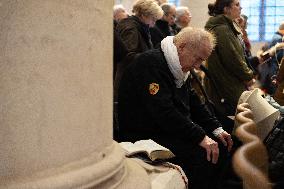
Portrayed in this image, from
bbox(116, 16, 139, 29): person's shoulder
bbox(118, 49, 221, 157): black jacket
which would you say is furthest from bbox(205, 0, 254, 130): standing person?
bbox(118, 49, 221, 157): black jacket

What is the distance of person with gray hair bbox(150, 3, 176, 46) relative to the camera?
4816 millimetres

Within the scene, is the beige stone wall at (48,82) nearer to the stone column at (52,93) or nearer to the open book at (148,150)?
the stone column at (52,93)

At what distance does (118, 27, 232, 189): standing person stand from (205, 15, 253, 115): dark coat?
136 centimetres

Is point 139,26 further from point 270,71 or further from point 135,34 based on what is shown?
point 270,71

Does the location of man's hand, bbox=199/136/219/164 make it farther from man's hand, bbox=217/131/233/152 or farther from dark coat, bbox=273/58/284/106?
dark coat, bbox=273/58/284/106

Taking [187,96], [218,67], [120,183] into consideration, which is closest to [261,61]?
[218,67]

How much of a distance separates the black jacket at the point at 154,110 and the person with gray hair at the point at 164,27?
156 centimetres

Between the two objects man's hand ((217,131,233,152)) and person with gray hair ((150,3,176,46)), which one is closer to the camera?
man's hand ((217,131,233,152))

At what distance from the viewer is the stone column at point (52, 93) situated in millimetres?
1369

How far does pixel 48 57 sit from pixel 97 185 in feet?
1.58

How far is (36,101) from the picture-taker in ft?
4.64

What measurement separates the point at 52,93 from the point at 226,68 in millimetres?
3504

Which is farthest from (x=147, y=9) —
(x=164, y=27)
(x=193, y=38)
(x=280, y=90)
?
(x=280, y=90)

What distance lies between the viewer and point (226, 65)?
4.73 metres
